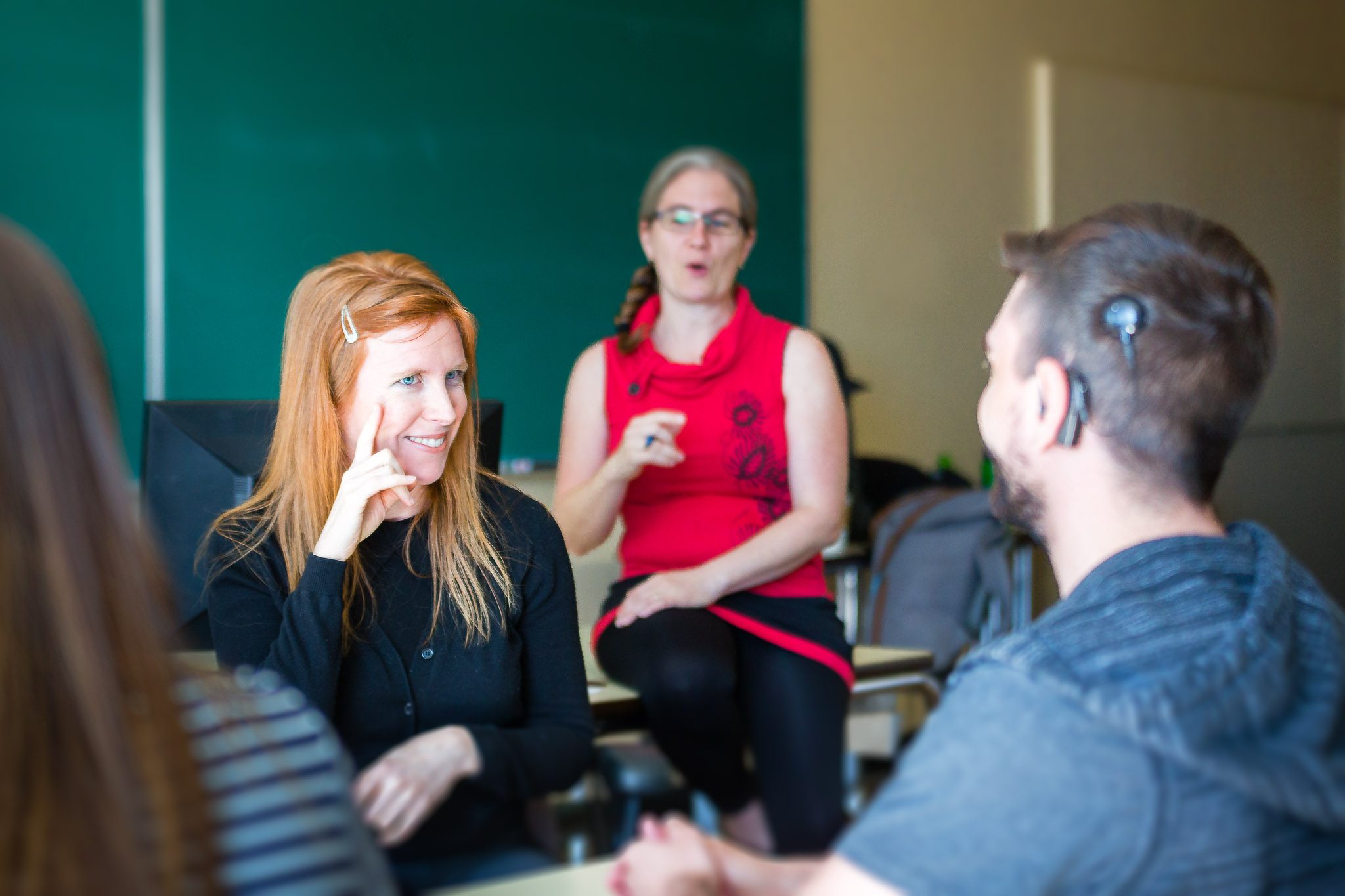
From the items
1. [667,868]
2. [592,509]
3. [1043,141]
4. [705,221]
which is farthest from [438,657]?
[1043,141]

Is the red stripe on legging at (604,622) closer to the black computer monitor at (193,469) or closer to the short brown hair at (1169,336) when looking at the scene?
the black computer monitor at (193,469)

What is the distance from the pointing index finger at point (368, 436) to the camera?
4.44 feet

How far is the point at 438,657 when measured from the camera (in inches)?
53.2

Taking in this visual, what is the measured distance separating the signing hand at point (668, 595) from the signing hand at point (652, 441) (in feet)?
0.58

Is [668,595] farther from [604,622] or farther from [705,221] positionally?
[705,221]

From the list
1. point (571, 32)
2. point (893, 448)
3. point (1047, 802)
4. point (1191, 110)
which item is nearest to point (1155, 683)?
point (1047, 802)

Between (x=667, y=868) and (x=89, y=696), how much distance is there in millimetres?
524

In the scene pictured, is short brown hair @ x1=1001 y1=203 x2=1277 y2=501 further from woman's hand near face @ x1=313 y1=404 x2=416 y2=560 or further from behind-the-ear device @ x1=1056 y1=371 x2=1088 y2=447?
woman's hand near face @ x1=313 y1=404 x2=416 y2=560

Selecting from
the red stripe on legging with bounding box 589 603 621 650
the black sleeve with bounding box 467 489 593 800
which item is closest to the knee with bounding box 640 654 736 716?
the black sleeve with bounding box 467 489 593 800

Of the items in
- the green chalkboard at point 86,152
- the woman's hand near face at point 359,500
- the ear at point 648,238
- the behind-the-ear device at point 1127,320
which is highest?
the green chalkboard at point 86,152

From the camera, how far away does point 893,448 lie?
12.7 ft

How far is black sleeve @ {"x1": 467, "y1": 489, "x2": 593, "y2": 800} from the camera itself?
1.17 m

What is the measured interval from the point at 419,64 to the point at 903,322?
1.73 metres

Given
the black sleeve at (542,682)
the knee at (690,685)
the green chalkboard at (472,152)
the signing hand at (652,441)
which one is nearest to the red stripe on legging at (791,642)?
the knee at (690,685)
